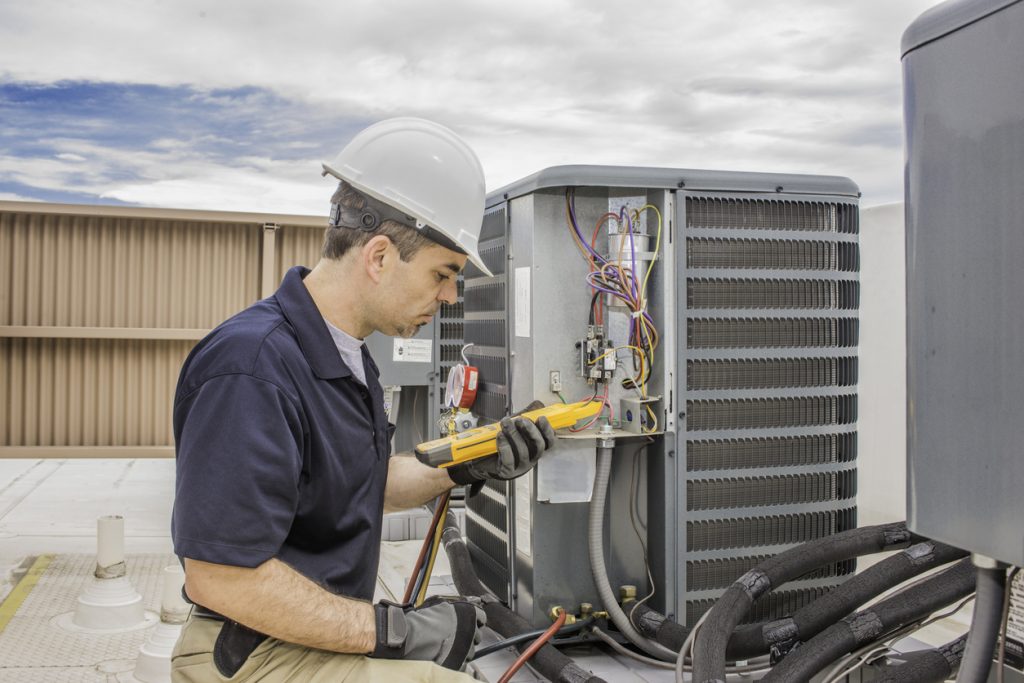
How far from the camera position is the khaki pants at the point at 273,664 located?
1.78m

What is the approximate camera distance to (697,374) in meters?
2.84

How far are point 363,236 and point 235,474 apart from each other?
61 centimetres

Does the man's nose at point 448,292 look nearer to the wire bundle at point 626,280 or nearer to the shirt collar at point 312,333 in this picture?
the shirt collar at point 312,333

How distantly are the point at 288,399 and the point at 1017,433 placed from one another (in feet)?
4.00

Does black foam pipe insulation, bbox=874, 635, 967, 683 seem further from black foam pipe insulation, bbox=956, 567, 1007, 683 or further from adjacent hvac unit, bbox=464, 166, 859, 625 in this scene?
black foam pipe insulation, bbox=956, 567, 1007, 683

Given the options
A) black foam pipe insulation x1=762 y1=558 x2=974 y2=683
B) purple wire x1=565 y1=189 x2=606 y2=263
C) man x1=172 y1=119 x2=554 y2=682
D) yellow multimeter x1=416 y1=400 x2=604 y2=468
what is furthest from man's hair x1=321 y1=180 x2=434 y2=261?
black foam pipe insulation x1=762 y1=558 x2=974 y2=683

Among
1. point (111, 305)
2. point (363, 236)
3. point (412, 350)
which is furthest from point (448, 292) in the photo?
point (111, 305)

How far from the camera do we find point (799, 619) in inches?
103

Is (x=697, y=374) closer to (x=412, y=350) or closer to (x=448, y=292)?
(x=448, y=292)

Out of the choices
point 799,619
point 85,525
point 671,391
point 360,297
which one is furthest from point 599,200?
point 85,525

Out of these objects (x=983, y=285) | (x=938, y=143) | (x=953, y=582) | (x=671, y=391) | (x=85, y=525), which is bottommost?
(x=85, y=525)

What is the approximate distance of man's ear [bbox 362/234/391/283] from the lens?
194cm

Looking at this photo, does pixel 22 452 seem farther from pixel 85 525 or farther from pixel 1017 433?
pixel 1017 433

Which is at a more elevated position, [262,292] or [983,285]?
[262,292]
